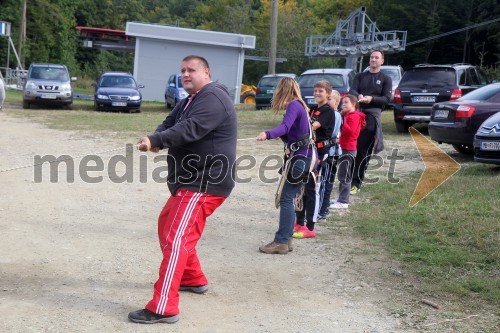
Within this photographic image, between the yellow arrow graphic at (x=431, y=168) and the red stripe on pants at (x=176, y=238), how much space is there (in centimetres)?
455

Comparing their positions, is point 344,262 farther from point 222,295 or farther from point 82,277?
point 82,277

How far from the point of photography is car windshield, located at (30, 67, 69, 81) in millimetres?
26136

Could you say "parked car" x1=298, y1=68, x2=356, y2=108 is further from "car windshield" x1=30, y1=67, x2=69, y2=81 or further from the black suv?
"car windshield" x1=30, y1=67, x2=69, y2=81

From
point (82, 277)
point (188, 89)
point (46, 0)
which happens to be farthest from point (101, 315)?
point (46, 0)

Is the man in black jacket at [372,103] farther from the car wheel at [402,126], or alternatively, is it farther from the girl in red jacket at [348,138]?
the car wheel at [402,126]

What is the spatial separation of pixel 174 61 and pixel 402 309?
3205cm

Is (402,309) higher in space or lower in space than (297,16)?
lower

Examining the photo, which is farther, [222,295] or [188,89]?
[222,295]

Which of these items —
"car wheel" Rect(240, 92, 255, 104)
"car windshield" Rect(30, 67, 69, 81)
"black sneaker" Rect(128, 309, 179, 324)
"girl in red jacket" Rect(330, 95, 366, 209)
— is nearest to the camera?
"black sneaker" Rect(128, 309, 179, 324)

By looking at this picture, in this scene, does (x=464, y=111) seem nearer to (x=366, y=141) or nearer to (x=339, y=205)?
(x=366, y=141)

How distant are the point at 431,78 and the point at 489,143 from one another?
687 cm

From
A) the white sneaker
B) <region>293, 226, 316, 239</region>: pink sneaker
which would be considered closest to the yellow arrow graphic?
the white sneaker

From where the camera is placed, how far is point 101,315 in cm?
489

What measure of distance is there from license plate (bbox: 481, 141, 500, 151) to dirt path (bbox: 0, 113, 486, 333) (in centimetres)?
401
